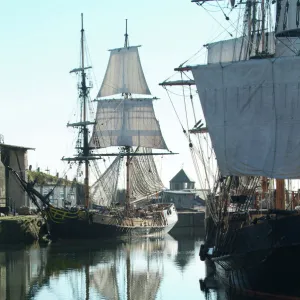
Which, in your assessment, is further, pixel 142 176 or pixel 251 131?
pixel 142 176

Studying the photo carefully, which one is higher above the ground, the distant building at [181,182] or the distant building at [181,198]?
the distant building at [181,182]

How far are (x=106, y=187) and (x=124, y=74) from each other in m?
14.0

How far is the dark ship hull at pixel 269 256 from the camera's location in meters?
30.6

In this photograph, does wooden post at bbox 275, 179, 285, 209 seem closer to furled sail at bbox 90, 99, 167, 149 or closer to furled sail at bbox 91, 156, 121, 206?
furled sail at bbox 91, 156, 121, 206

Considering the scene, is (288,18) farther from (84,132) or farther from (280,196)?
(84,132)

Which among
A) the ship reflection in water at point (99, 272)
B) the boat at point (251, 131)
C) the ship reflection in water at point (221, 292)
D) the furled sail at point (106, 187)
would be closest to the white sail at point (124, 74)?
the furled sail at point (106, 187)

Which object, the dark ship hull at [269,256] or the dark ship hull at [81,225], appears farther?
the dark ship hull at [81,225]

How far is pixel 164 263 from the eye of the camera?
1965 inches

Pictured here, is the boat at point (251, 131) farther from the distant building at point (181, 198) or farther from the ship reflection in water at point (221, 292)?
the distant building at point (181, 198)

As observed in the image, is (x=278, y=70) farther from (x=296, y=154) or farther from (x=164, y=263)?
(x=164, y=263)

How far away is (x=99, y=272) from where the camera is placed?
44.2 m

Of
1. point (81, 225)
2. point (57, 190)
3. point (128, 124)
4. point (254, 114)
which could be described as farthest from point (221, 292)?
point (57, 190)

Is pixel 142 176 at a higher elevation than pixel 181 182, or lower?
lower

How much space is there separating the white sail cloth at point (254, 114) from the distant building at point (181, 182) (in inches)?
3919
